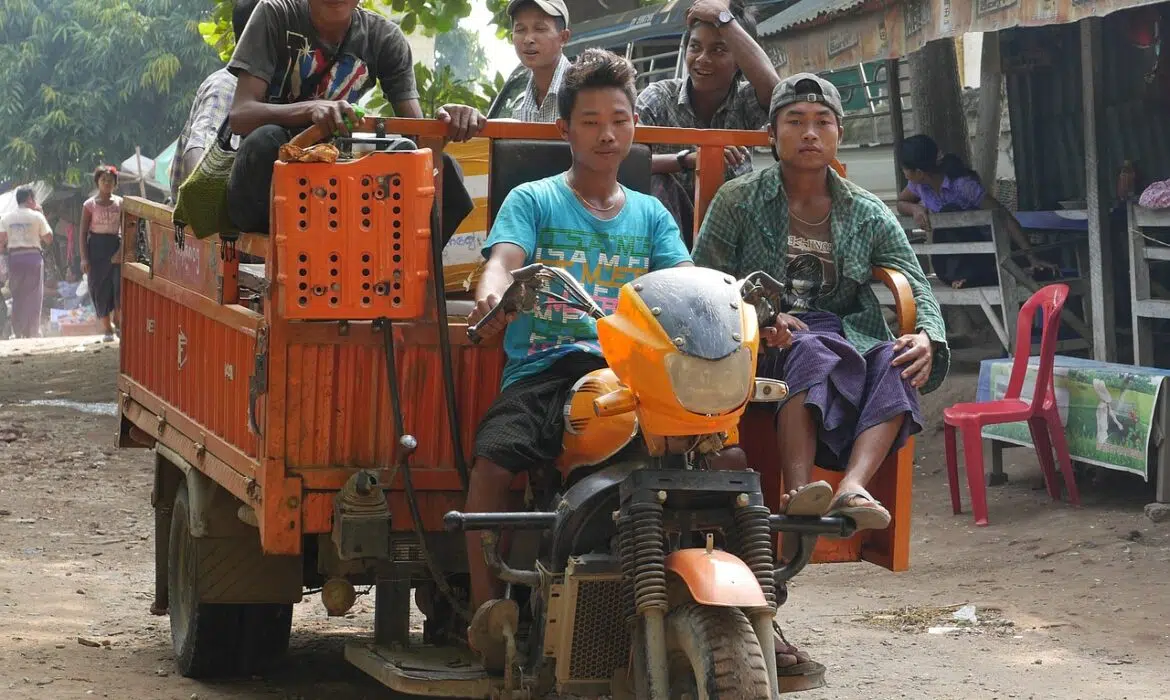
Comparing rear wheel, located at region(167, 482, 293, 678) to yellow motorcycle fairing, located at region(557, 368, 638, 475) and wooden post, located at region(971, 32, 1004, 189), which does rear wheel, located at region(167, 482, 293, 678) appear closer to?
yellow motorcycle fairing, located at region(557, 368, 638, 475)

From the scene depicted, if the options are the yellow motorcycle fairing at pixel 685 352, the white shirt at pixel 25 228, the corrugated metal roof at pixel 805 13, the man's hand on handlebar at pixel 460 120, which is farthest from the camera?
the white shirt at pixel 25 228

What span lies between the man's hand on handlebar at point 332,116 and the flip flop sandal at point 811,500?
1.61m

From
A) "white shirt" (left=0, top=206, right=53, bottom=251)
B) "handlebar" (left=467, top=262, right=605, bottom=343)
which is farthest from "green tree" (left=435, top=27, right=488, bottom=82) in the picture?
"handlebar" (left=467, top=262, right=605, bottom=343)

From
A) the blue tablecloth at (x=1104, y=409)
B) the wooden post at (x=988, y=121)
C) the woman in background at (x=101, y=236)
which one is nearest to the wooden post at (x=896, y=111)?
the wooden post at (x=988, y=121)

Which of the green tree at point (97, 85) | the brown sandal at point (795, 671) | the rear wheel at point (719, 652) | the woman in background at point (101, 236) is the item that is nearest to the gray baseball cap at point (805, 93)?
the brown sandal at point (795, 671)

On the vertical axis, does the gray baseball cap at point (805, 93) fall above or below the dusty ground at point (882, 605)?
above

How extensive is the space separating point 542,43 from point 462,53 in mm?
41050

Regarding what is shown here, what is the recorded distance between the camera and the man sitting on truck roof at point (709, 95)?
5496mm

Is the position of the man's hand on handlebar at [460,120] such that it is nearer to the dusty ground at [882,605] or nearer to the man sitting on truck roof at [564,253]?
the man sitting on truck roof at [564,253]

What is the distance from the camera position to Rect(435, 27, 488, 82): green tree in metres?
45.6

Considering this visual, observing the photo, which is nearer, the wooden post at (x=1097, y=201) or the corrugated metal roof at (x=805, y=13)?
the wooden post at (x=1097, y=201)

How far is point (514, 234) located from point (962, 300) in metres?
7.58

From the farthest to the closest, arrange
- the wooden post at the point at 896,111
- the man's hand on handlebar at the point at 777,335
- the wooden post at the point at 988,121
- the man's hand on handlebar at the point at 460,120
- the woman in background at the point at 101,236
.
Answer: the woman in background at the point at 101,236
the wooden post at the point at 896,111
the wooden post at the point at 988,121
the man's hand on handlebar at the point at 460,120
the man's hand on handlebar at the point at 777,335

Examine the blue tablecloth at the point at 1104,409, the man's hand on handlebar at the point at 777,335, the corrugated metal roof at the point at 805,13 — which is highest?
the corrugated metal roof at the point at 805,13
